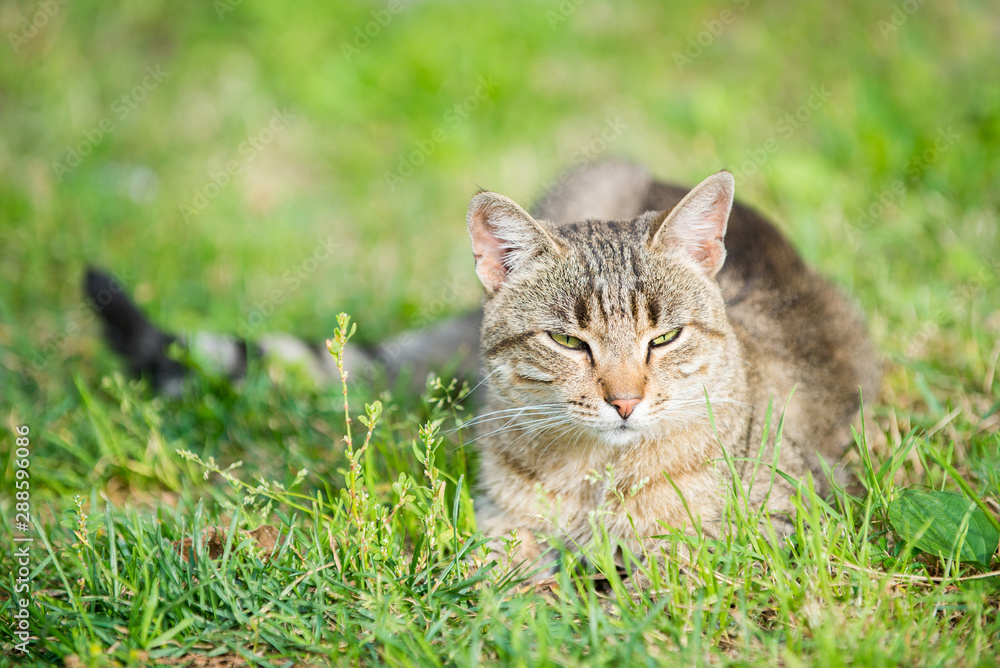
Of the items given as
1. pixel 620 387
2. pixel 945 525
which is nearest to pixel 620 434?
pixel 620 387

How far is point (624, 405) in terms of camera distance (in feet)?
6.73

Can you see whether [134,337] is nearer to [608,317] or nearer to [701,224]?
[608,317]

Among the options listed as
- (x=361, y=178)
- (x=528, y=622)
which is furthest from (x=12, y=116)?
(x=528, y=622)

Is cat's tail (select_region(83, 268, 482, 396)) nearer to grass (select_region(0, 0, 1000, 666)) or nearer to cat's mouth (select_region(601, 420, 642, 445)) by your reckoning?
grass (select_region(0, 0, 1000, 666))

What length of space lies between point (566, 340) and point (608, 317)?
0.47 ft

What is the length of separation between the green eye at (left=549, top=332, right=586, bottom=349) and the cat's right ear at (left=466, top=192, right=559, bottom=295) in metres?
0.26

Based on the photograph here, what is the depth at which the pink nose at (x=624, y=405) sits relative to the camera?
205 centimetres

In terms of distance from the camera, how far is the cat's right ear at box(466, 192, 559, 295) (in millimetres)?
2273

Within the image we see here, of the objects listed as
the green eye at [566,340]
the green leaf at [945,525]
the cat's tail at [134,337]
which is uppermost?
the green eye at [566,340]

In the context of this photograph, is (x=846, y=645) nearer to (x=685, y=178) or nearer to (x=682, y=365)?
(x=682, y=365)

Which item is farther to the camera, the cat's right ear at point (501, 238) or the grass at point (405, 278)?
the cat's right ear at point (501, 238)

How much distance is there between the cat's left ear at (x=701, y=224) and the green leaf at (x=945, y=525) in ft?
2.78

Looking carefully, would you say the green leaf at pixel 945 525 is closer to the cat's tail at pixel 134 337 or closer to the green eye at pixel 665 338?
the green eye at pixel 665 338

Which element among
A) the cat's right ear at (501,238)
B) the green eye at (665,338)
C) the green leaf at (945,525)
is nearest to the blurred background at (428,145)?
the green leaf at (945,525)
